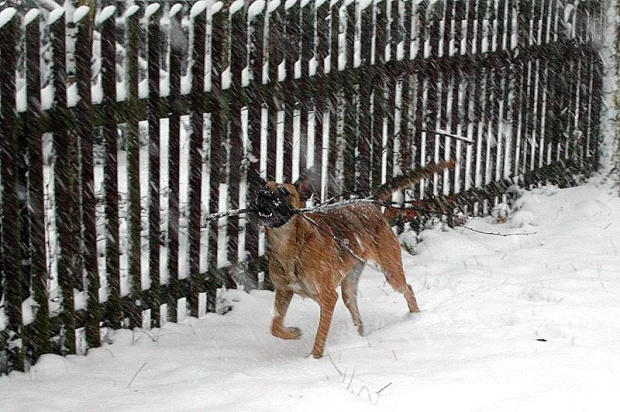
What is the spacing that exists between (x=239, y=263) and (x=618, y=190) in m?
4.87

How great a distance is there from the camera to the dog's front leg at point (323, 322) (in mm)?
5086

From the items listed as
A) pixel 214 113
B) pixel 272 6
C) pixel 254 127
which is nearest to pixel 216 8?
pixel 272 6

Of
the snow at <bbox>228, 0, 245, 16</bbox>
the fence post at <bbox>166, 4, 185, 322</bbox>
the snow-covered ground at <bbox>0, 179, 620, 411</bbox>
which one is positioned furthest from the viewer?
the snow at <bbox>228, 0, 245, 16</bbox>

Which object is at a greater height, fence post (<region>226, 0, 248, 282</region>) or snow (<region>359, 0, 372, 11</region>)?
snow (<region>359, 0, 372, 11</region>)

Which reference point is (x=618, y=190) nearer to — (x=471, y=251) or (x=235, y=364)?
(x=471, y=251)

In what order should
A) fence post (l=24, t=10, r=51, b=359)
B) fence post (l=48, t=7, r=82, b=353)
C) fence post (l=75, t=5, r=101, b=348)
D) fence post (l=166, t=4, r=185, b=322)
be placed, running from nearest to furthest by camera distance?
1. fence post (l=24, t=10, r=51, b=359)
2. fence post (l=48, t=7, r=82, b=353)
3. fence post (l=75, t=5, r=101, b=348)
4. fence post (l=166, t=4, r=185, b=322)

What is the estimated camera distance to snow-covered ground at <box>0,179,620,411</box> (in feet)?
13.5

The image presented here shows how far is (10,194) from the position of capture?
461 centimetres

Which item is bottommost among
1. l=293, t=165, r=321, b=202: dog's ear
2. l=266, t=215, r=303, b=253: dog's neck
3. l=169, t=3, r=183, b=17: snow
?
l=266, t=215, r=303, b=253: dog's neck

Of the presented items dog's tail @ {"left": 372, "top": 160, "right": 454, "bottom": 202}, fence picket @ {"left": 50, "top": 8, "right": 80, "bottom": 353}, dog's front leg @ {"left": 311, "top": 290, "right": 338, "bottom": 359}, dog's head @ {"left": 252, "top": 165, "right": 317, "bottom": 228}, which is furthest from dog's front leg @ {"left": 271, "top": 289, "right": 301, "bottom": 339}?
fence picket @ {"left": 50, "top": 8, "right": 80, "bottom": 353}

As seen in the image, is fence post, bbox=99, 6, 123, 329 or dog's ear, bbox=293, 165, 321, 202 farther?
dog's ear, bbox=293, 165, 321, 202

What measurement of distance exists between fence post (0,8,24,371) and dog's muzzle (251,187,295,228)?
1.27 metres

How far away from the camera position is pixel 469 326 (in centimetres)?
546

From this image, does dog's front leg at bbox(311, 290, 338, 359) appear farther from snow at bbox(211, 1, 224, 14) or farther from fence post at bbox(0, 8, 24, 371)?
snow at bbox(211, 1, 224, 14)
